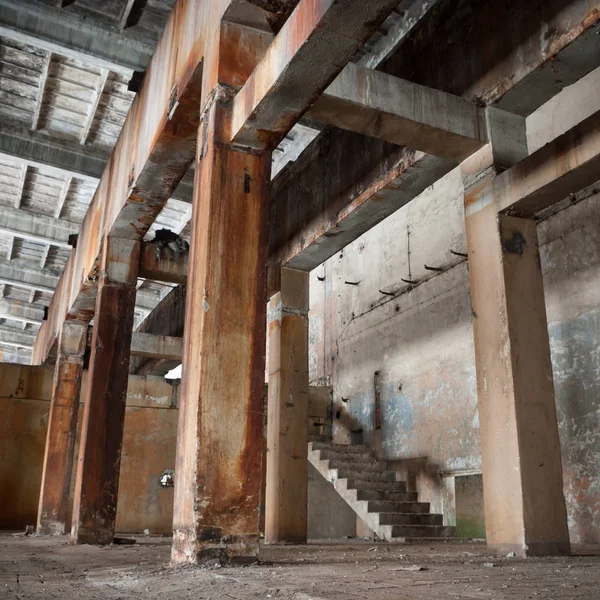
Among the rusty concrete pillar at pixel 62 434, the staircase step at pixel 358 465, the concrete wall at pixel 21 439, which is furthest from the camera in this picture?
the concrete wall at pixel 21 439

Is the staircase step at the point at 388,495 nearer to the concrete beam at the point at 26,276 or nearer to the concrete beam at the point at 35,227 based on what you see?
the concrete beam at the point at 35,227

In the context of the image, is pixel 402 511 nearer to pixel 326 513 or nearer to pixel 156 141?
pixel 326 513

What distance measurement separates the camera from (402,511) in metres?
13.0

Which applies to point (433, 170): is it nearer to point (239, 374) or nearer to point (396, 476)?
point (239, 374)

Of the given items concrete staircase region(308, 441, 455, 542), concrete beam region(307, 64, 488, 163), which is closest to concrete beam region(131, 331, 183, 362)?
concrete staircase region(308, 441, 455, 542)

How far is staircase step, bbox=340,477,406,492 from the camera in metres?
13.5

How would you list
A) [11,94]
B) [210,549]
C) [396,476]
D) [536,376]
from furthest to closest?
[396,476], [11,94], [536,376], [210,549]

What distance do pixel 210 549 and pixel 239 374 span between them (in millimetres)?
1357

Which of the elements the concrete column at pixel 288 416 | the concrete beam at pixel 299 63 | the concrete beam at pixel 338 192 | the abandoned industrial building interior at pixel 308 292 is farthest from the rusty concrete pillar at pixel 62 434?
the concrete beam at pixel 299 63

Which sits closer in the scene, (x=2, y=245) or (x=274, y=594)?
(x=274, y=594)

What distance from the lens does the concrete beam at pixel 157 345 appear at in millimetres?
16344

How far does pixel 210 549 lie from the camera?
493 cm

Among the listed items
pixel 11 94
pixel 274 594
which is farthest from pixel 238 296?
pixel 11 94

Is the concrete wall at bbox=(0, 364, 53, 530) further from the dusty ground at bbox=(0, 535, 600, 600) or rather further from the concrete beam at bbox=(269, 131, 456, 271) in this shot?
the dusty ground at bbox=(0, 535, 600, 600)
